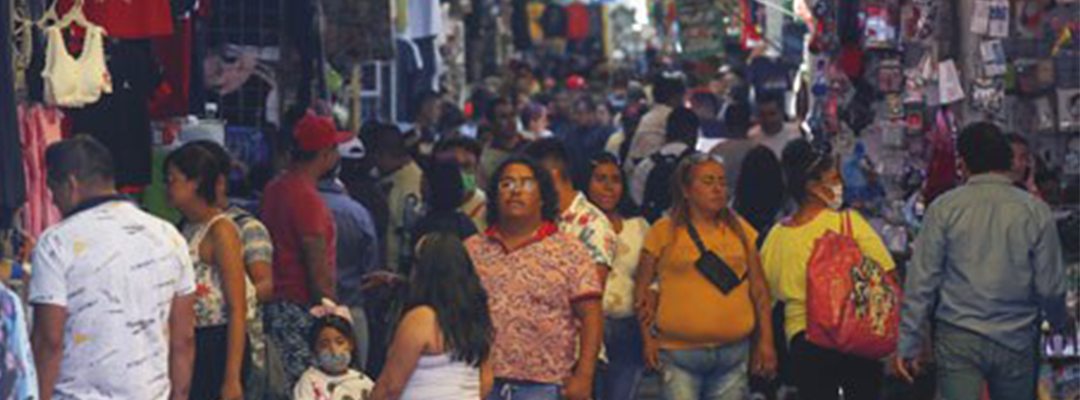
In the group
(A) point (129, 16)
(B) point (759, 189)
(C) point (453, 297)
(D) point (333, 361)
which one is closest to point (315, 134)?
(A) point (129, 16)

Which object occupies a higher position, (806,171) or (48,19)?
(48,19)

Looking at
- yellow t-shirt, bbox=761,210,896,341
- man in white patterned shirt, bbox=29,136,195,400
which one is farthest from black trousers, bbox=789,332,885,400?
man in white patterned shirt, bbox=29,136,195,400

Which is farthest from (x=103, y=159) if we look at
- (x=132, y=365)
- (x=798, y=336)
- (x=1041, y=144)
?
(x=1041, y=144)

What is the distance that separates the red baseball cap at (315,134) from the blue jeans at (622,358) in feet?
5.54

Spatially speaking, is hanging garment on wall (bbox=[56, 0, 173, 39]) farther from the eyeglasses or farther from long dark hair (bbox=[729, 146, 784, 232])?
long dark hair (bbox=[729, 146, 784, 232])

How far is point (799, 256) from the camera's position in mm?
13320

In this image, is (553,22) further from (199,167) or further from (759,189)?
(199,167)

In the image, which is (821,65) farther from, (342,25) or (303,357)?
(303,357)

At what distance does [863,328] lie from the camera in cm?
1318

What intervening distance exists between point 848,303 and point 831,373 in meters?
0.39

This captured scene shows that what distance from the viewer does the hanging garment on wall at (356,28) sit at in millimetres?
21688

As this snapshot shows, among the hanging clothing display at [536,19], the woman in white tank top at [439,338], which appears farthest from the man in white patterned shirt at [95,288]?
the hanging clothing display at [536,19]

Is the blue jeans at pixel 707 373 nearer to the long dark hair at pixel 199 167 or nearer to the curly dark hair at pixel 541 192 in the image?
the curly dark hair at pixel 541 192

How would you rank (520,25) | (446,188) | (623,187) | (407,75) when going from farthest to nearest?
(520,25) → (407,75) → (446,188) → (623,187)
